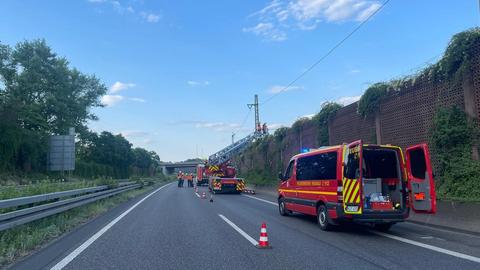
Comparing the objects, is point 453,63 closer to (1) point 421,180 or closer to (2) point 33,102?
(1) point 421,180

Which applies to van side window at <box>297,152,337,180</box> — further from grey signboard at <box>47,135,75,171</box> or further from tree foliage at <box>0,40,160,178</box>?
tree foliage at <box>0,40,160,178</box>

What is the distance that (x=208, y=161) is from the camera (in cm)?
4209

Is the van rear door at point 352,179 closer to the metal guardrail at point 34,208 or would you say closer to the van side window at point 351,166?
the van side window at point 351,166

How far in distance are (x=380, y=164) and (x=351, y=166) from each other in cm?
117

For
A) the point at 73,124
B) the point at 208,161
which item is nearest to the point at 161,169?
the point at 73,124

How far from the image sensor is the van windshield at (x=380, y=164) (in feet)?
38.2

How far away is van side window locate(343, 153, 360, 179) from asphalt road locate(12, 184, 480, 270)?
4.79 feet

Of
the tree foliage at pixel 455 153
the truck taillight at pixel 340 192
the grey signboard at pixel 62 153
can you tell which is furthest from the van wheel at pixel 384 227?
the grey signboard at pixel 62 153

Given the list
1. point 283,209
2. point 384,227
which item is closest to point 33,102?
point 283,209

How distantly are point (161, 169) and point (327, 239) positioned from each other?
476 ft

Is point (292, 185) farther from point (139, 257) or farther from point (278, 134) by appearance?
point (278, 134)

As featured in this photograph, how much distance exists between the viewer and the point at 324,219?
461 inches

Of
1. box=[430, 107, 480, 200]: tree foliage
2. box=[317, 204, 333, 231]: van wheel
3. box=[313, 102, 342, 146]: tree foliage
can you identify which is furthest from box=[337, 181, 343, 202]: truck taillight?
box=[313, 102, 342, 146]: tree foliage

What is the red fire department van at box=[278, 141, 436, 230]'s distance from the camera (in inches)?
425
